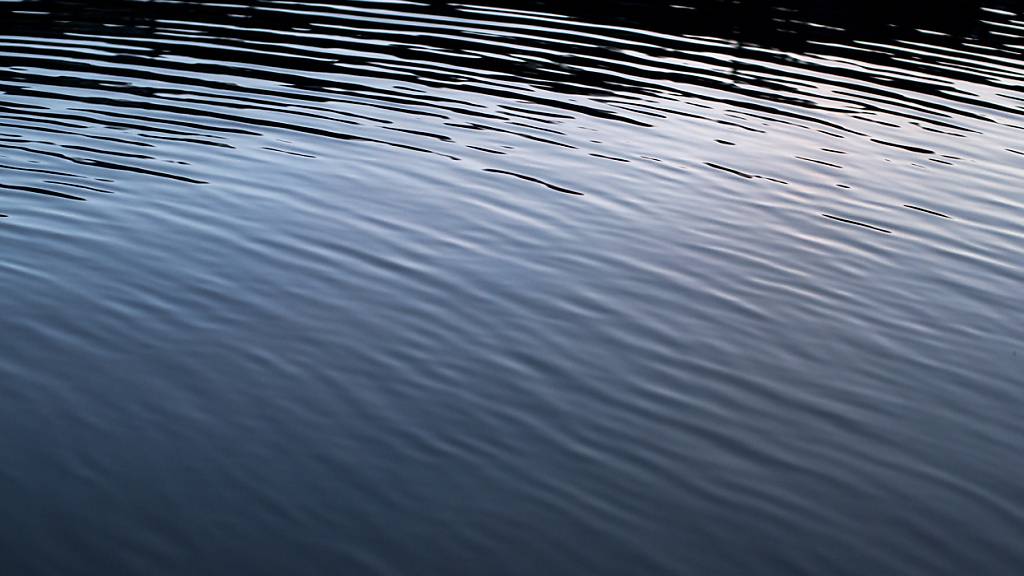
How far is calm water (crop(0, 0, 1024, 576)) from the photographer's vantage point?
875 cm

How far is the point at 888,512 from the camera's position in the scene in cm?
918

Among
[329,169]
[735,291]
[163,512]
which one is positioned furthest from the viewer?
[329,169]

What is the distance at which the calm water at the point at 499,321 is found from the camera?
8750mm

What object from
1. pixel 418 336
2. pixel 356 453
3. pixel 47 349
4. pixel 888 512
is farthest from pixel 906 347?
pixel 47 349

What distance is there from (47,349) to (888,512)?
713 centimetres

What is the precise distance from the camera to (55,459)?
9250 millimetres

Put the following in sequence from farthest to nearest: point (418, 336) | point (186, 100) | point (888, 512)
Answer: point (186, 100), point (418, 336), point (888, 512)

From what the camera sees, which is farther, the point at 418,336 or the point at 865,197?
the point at 865,197

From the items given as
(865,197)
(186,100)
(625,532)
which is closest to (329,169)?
(186,100)

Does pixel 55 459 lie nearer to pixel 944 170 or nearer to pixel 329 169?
pixel 329 169

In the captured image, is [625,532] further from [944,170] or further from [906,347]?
[944,170]

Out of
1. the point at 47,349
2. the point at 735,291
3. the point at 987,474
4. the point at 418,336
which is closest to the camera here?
the point at 987,474

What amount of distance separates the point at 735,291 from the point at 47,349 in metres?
6.86

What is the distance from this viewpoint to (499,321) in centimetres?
1234
